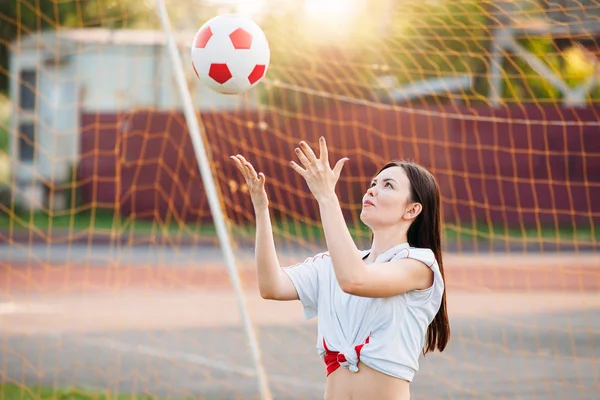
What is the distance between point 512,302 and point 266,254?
7.67 meters

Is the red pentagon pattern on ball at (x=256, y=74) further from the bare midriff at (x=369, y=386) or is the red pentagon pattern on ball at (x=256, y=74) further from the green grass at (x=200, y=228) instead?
the green grass at (x=200, y=228)

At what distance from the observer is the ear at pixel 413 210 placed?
2877 mm

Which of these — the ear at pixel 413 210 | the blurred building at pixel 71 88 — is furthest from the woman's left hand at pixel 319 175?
the blurred building at pixel 71 88

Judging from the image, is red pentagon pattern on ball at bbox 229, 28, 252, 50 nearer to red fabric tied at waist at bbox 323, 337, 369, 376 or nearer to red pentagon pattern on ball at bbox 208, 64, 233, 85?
red pentagon pattern on ball at bbox 208, 64, 233, 85

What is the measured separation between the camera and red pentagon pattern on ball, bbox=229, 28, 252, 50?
377 centimetres

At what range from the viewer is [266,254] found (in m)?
2.93

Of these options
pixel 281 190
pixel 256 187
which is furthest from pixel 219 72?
pixel 281 190

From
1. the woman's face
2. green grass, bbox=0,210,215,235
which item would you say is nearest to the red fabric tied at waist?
the woman's face

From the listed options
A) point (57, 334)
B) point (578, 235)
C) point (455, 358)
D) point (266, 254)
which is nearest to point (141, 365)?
point (57, 334)

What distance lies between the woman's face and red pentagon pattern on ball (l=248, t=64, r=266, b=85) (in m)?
1.11

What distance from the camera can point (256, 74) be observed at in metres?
3.85

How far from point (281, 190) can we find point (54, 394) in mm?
11909

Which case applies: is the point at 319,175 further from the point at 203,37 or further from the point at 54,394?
the point at 54,394

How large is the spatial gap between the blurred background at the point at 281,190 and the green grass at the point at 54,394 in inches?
1.1
